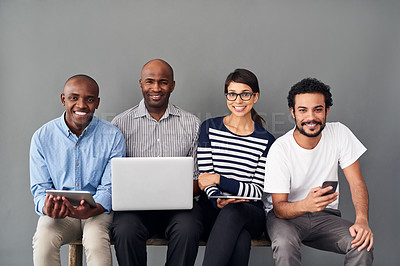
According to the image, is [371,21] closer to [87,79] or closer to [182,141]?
[182,141]

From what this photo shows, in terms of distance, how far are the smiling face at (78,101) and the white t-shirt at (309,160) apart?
115 cm

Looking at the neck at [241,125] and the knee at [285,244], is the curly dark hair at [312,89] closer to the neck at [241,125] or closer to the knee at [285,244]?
the neck at [241,125]

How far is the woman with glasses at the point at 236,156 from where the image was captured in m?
2.35

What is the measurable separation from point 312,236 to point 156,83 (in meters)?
1.36

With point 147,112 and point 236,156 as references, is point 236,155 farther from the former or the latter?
point 147,112

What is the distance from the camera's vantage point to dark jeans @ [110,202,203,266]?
2.12m

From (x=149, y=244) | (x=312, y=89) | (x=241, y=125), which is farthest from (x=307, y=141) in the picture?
(x=149, y=244)

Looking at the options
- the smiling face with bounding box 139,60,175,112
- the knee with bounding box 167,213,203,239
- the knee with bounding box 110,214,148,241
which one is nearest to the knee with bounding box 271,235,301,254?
the knee with bounding box 167,213,203,239

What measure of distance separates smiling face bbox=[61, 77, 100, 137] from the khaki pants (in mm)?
586

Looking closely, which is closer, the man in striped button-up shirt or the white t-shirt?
the white t-shirt

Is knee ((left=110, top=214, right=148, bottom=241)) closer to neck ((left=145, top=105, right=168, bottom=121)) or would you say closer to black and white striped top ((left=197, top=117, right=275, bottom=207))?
black and white striped top ((left=197, top=117, right=275, bottom=207))

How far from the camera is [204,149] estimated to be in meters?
2.52

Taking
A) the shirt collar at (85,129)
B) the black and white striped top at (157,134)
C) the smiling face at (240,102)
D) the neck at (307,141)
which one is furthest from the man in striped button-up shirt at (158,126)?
the neck at (307,141)
